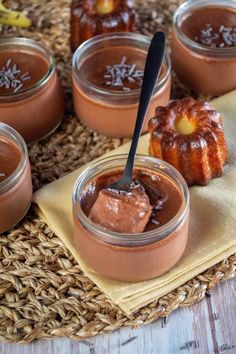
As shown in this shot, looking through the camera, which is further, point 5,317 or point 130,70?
point 130,70

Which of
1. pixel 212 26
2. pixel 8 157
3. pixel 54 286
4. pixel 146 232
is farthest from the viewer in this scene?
pixel 212 26

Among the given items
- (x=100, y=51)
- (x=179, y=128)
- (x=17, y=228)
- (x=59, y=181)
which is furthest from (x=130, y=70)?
(x=17, y=228)

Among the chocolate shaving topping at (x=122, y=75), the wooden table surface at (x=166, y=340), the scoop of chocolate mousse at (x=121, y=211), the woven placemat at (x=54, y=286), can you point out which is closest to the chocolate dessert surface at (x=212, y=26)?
the chocolate shaving topping at (x=122, y=75)

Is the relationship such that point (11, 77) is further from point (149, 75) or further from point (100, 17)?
point (149, 75)

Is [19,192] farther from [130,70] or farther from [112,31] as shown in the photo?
[112,31]

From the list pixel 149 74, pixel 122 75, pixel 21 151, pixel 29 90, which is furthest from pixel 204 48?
pixel 21 151

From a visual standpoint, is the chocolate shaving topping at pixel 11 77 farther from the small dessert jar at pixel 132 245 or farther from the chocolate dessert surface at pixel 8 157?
the small dessert jar at pixel 132 245
